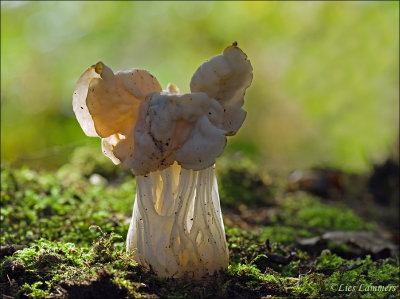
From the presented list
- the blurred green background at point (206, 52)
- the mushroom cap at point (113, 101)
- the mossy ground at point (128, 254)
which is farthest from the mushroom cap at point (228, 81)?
the blurred green background at point (206, 52)

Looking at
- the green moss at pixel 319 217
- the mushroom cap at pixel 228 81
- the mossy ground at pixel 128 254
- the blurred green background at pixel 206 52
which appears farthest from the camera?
the blurred green background at pixel 206 52

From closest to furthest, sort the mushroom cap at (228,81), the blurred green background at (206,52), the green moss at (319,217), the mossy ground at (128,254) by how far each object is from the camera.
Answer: the mossy ground at (128,254) → the mushroom cap at (228,81) → the green moss at (319,217) → the blurred green background at (206,52)

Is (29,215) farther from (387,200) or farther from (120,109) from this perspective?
(387,200)

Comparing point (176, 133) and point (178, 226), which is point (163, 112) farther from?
point (178, 226)

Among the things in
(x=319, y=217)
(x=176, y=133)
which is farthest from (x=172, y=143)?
(x=319, y=217)

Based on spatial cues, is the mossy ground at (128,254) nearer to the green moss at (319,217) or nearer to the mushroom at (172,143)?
the green moss at (319,217)
